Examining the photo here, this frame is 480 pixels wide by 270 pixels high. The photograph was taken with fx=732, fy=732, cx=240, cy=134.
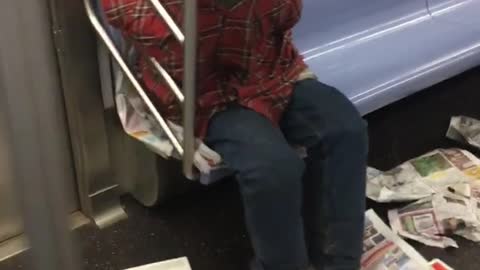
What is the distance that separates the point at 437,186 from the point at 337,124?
0.51 metres

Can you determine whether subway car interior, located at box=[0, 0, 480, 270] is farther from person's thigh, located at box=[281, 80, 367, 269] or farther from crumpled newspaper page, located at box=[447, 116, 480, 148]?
person's thigh, located at box=[281, 80, 367, 269]

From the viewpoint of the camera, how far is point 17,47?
1.62 feet

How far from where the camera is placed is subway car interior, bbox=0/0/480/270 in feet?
4.70

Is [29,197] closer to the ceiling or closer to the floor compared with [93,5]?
closer to the ceiling

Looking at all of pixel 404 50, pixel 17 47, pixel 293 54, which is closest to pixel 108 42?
pixel 293 54

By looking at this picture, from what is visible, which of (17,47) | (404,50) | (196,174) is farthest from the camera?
(404,50)

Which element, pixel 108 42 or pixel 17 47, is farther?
pixel 108 42

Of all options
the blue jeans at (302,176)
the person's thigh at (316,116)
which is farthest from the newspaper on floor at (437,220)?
the person's thigh at (316,116)

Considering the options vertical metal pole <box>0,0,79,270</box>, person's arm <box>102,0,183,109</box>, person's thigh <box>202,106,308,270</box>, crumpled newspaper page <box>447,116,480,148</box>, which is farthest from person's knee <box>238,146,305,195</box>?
crumpled newspaper page <box>447,116,480,148</box>

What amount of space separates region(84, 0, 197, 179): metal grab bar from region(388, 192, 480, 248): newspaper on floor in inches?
22.8

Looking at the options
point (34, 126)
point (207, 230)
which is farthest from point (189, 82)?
point (34, 126)

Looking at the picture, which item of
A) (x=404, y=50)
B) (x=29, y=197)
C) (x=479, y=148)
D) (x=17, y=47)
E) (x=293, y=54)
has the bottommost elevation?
(x=479, y=148)

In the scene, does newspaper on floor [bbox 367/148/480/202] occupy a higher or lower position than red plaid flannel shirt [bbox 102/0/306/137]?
lower

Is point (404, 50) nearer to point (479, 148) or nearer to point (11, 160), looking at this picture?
point (479, 148)
